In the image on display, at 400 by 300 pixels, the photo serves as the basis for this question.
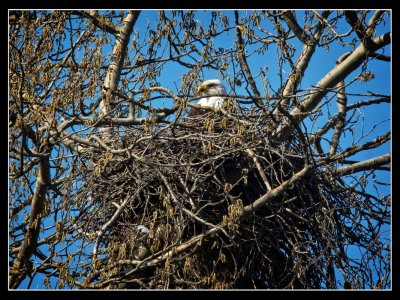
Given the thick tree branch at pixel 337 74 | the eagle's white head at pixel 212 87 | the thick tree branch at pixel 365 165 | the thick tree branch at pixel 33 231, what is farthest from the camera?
the eagle's white head at pixel 212 87

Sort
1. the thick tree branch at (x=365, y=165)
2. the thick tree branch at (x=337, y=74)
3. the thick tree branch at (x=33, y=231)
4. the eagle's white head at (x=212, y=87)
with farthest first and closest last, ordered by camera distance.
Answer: the eagle's white head at (x=212, y=87)
the thick tree branch at (x=365, y=165)
the thick tree branch at (x=33, y=231)
the thick tree branch at (x=337, y=74)

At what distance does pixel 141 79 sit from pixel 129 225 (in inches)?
70.6

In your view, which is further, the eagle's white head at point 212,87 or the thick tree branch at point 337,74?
the eagle's white head at point 212,87

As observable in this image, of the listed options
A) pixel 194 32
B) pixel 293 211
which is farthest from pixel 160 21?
pixel 293 211

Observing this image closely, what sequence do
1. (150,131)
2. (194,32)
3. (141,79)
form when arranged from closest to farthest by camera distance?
(150,131), (194,32), (141,79)

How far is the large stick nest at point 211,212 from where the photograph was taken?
4.76 m

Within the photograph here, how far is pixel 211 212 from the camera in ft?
17.5

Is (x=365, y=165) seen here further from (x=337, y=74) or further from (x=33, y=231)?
(x=33, y=231)

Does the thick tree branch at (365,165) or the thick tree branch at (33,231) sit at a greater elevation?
the thick tree branch at (365,165)

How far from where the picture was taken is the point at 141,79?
6.41 m

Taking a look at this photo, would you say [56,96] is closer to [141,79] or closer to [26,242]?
[26,242]

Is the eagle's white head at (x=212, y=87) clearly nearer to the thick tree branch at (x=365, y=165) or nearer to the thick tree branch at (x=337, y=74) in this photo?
the thick tree branch at (x=365, y=165)

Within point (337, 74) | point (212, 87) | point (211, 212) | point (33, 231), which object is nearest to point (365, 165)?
point (337, 74)

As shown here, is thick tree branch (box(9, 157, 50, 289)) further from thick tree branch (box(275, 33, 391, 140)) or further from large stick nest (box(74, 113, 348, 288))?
thick tree branch (box(275, 33, 391, 140))
